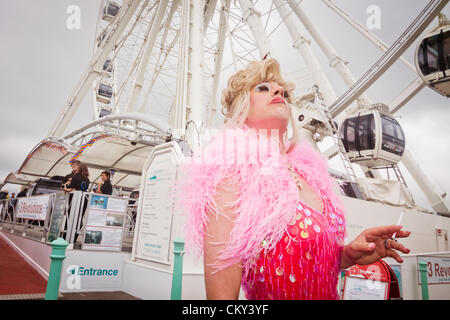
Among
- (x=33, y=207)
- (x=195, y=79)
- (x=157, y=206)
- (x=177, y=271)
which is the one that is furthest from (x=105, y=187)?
(x=195, y=79)

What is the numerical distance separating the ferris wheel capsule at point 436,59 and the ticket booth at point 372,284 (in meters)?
4.86

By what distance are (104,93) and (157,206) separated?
29200 mm

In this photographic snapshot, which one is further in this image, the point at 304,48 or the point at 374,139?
the point at 304,48

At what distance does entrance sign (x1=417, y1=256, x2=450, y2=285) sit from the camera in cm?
446

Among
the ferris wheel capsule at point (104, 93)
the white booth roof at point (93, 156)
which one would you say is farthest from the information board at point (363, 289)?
the ferris wheel capsule at point (104, 93)

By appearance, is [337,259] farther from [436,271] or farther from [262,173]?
[436,271]

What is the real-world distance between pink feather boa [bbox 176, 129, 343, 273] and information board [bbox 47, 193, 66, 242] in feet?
17.5

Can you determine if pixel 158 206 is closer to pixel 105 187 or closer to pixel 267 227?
pixel 105 187

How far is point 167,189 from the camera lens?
479 centimetres

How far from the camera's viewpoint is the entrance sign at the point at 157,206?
15.1ft

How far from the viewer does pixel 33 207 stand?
689cm

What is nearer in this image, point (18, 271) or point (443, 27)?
point (18, 271)

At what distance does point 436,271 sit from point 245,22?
8632 mm

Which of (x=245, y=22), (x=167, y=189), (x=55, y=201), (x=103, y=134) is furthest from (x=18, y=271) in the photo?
(x=245, y=22)
